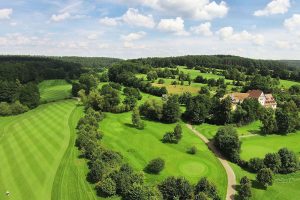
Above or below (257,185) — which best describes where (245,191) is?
above

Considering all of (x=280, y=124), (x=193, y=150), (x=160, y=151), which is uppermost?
(x=280, y=124)

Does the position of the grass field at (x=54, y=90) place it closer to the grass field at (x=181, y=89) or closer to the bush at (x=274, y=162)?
the grass field at (x=181, y=89)

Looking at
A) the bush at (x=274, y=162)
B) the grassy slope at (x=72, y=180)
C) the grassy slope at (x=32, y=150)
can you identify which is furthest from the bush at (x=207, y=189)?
the grassy slope at (x=32, y=150)

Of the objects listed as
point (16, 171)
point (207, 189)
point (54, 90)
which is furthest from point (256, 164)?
point (54, 90)

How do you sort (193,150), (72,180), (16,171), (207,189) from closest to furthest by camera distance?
(207,189)
(72,180)
(16,171)
(193,150)

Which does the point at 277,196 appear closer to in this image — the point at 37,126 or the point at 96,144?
the point at 96,144

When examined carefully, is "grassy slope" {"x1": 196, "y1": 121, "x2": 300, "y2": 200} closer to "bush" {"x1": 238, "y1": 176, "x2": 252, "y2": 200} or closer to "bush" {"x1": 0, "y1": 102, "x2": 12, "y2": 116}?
"bush" {"x1": 238, "y1": 176, "x2": 252, "y2": 200}

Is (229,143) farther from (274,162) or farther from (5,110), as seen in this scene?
(5,110)
